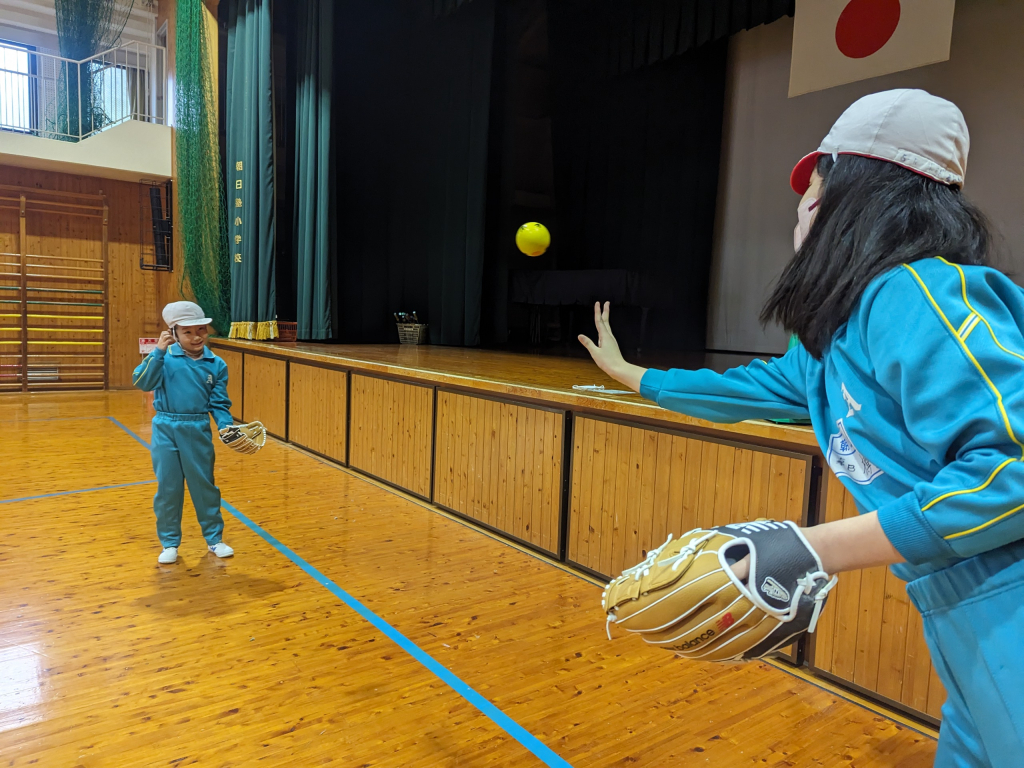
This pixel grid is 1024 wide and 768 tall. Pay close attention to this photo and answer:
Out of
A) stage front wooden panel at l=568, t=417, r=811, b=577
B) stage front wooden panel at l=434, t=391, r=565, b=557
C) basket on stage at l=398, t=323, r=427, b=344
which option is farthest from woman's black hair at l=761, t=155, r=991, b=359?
basket on stage at l=398, t=323, r=427, b=344

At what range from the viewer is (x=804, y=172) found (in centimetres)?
90

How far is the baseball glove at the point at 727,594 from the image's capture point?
0.67 metres

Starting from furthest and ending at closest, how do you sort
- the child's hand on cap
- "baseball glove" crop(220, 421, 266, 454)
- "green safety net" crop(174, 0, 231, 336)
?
1. "green safety net" crop(174, 0, 231, 336)
2. "baseball glove" crop(220, 421, 266, 454)
3. the child's hand on cap

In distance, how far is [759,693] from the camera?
79.0 inches

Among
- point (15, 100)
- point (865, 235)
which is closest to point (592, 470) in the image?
point (865, 235)

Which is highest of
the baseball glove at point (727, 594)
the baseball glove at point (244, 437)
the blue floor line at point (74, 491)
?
the baseball glove at point (727, 594)

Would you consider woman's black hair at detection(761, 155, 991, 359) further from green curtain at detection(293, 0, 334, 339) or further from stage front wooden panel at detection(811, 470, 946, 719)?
green curtain at detection(293, 0, 334, 339)

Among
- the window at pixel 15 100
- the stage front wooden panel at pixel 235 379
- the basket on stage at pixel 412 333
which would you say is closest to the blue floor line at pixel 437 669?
the stage front wooden panel at pixel 235 379

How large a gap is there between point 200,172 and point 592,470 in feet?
22.3

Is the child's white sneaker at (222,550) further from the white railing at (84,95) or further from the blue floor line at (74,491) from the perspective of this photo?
the white railing at (84,95)

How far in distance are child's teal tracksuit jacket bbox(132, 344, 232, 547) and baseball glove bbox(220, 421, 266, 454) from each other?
0.04 m

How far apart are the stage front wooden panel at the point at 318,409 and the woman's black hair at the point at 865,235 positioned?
4.18 metres

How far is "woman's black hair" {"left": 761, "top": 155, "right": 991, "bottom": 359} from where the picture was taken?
0.73 metres

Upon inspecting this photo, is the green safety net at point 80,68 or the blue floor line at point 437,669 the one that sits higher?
the green safety net at point 80,68
